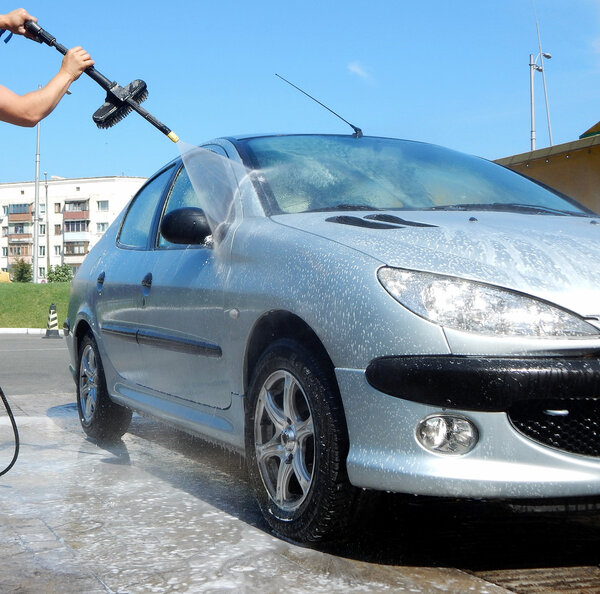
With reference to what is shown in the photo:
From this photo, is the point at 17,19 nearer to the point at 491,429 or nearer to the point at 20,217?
the point at 491,429

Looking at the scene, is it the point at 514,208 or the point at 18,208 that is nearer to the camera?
the point at 514,208

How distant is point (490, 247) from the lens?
3016 mm

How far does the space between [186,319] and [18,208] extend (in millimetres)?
105843

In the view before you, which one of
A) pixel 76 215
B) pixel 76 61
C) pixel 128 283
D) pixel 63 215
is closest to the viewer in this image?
pixel 76 61

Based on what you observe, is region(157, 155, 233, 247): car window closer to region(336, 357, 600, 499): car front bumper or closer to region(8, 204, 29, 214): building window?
region(336, 357, 600, 499): car front bumper

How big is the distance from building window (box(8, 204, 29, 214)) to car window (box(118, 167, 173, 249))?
10279 centimetres

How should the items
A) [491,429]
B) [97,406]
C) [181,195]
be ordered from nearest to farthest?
[491,429]
[181,195]
[97,406]

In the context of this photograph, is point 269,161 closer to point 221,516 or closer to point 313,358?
point 313,358

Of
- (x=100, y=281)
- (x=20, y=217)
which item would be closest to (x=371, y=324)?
(x=100, y=281)

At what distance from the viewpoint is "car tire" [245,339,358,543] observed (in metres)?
3.01

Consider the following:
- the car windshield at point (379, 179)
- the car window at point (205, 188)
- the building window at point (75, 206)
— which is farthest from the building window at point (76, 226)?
the car windshield at point (379, 179)

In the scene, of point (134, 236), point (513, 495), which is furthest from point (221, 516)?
point (134, 236)

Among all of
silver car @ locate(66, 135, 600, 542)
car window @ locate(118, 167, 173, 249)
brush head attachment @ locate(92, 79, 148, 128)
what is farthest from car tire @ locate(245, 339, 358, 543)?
brush head attachment @ locate(92, 79, 148, 128)

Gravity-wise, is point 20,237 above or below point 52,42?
below
